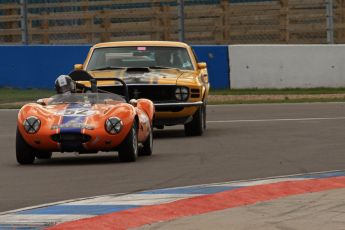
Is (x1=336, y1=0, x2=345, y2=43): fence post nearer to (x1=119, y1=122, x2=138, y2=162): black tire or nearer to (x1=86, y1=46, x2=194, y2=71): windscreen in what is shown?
(x1=86, y1=46, x2=194, y2=71): windscreen

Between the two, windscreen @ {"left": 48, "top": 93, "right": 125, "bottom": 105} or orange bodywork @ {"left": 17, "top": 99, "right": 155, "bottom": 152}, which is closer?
orange bodywork @ {"left": 17, "top": 99, "right": 155, "bottom": 152}

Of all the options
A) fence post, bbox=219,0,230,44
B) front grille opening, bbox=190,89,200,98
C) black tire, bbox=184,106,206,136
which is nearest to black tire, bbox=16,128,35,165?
front grille opening, bbox=190,89,200,98

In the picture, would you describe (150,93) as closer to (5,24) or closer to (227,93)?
(227,93)

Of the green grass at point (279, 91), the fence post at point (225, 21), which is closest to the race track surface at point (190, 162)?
the green grass at point (279, 91)

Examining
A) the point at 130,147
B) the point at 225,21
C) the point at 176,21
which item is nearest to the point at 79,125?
the point at 130,147

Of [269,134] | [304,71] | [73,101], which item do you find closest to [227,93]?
[304,71]

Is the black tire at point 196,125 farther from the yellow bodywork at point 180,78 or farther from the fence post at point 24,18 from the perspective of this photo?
the fence post at point 24,18

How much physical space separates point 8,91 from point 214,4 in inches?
211

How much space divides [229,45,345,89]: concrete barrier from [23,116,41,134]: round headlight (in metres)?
14.2

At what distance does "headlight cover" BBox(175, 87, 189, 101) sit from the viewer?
16.6m

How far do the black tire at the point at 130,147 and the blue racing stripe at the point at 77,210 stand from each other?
3.72m

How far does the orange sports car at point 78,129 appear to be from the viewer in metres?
12.7

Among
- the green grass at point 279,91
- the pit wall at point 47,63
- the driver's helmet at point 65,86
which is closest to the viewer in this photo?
the driver's helmet at point 65,86

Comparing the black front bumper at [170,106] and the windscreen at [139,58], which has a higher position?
the windscreen at [139,58]
